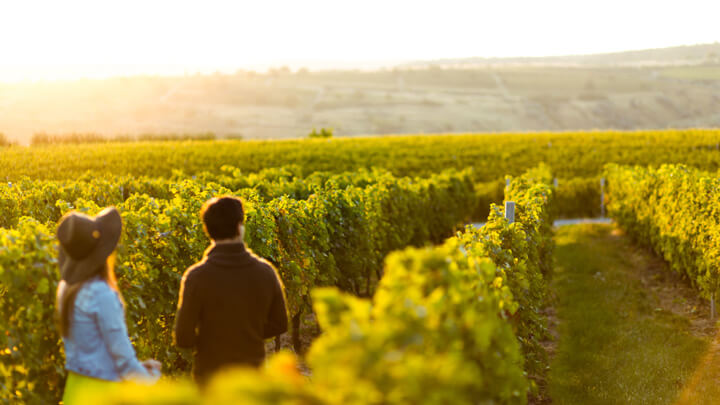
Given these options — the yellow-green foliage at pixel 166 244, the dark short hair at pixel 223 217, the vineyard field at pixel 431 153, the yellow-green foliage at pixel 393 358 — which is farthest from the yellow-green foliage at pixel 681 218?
the vineyard field at pixel 431 153

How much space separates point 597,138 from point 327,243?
3321 cm

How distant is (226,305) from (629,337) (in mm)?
8497

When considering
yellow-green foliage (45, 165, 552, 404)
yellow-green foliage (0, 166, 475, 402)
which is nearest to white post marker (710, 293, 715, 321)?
yellow-green foliage (0, 166, 475, 402)

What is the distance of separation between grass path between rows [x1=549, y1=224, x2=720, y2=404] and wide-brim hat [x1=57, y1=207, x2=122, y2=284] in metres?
6.30

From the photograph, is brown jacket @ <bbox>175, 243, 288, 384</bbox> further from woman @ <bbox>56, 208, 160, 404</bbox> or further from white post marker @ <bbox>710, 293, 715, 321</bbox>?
white post marker @ <bbox>710, 293, 715, 321</bbox>

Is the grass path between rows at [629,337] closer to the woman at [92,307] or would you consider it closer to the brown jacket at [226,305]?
the brown jacket at [226,305]

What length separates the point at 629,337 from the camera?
1068 cm

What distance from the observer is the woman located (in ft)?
12.1

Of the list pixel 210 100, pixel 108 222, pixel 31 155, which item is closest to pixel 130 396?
pixel 108 222

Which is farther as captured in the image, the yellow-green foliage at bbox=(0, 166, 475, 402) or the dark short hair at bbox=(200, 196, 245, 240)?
the yellow-green foliage at bbox=(0, 166, 475, 402)

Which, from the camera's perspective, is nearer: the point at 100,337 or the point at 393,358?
the point at 393,358

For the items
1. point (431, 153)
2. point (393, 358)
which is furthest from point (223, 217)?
point (431, 153)

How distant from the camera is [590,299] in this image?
1324cm

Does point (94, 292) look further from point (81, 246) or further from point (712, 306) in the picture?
point (712, 306)
